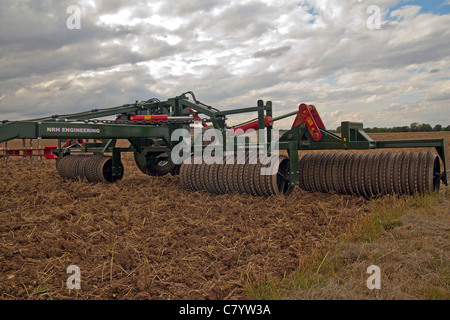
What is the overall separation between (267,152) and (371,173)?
176 cm

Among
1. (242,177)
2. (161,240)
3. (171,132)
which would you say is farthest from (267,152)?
(161,240)

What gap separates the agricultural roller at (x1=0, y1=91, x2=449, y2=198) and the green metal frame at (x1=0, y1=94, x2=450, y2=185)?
0.05 feet

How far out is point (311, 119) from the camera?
6.38 metres

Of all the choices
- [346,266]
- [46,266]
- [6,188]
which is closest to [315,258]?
[346,266]

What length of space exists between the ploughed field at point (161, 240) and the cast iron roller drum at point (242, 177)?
0.17 m

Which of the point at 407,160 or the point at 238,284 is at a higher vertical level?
the point at 407,160

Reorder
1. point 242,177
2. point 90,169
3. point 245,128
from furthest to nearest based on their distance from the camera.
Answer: point 90,169 → point 245,128 → point 242,177

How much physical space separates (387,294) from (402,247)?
3.62ft

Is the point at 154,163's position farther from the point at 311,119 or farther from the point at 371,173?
the point at 371,173

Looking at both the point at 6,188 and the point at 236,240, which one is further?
the point at 6,188

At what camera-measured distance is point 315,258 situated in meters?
3.23

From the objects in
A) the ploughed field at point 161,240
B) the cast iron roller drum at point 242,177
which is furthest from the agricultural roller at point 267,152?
the ploughed field at point 161,240

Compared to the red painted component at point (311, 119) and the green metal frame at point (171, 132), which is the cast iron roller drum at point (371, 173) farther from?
the red painted component at point (311, 119)
